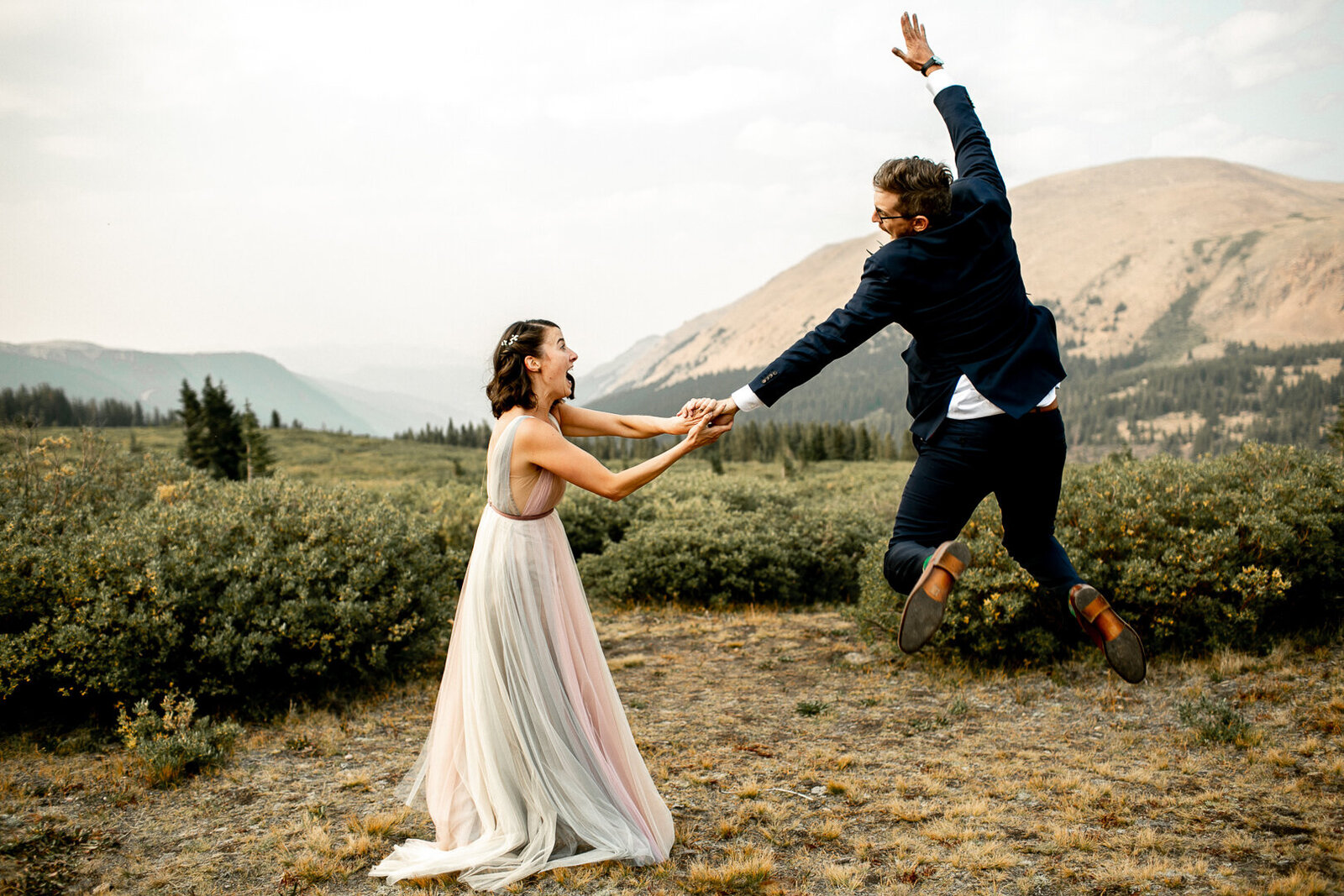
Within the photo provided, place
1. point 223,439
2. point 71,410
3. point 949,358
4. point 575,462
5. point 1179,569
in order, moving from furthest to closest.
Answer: point 71,410 → point 223,439 → point 1179,569 → point 575,462 → point 949,358

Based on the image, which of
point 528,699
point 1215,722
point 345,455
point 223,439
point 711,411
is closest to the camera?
point 528,699

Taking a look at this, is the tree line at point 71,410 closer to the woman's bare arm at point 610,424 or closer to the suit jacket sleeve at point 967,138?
the woman's bare arm at point 610,424

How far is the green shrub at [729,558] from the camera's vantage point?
43.3 ft

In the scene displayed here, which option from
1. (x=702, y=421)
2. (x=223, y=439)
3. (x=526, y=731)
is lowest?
(x=526, y=731)

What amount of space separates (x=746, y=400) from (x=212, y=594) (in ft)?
19.7

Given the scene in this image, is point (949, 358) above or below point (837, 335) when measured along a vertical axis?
below

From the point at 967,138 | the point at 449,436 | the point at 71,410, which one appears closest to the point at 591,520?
the point at 967,138

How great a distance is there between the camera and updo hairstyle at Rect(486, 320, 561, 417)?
4480 mm

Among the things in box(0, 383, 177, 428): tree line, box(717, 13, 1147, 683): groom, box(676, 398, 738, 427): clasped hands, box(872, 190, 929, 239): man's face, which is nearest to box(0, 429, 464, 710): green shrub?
box(676, 398, 738, 427): clasped hands

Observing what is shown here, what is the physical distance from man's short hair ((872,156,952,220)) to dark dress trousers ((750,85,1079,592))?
0.08 m

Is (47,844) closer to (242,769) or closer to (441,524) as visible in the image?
(242,769)

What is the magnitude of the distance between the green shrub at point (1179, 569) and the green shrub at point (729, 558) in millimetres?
4234

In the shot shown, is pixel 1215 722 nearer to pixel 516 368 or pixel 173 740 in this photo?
pixel 516 368

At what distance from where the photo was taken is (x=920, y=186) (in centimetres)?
390
